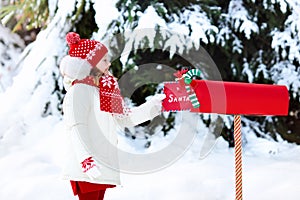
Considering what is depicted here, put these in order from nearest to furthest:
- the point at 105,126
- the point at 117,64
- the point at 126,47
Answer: the point at 105,126
the point at 126,47
the point at 117,64

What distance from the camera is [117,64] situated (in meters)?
3.17

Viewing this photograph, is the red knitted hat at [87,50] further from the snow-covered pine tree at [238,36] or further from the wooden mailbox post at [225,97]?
the snow-covered pine tree at [238,36]

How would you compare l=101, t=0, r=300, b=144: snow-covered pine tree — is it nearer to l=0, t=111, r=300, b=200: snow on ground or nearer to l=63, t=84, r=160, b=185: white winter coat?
l=0, t=111, r=300, b=200: snow on ground

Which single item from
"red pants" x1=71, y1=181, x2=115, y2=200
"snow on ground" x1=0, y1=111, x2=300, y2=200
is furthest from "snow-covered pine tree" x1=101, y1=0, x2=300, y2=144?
"red pants" x1=71, y1=181, x2=115, y2=200

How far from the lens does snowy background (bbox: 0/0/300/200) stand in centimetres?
243

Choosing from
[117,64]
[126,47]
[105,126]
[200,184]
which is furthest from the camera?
[117,64]

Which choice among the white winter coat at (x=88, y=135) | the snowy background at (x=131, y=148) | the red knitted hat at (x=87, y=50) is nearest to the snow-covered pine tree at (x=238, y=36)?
the snowy background at (x=131, y=148)

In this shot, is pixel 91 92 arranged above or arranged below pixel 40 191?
above

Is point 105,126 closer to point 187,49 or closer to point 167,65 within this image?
point 187,49

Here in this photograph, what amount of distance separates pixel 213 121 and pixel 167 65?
1.59ft

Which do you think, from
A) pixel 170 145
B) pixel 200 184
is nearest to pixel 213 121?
pixel 170 145

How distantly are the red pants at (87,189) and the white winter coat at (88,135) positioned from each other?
0.04 m

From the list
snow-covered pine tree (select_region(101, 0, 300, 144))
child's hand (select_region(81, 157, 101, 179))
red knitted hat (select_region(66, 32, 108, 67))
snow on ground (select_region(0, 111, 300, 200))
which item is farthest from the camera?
snow-covered pine tree (select_region(101, 0, 300, 144))

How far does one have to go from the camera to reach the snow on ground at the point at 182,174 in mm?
2381
